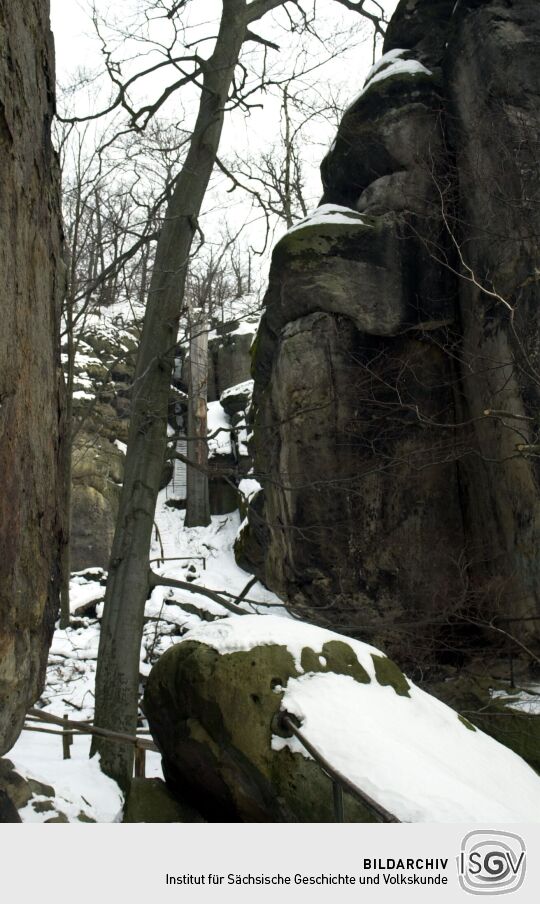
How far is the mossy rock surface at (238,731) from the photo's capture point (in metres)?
3.42

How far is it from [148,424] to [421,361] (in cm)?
408

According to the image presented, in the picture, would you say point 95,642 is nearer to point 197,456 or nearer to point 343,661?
point 197,456

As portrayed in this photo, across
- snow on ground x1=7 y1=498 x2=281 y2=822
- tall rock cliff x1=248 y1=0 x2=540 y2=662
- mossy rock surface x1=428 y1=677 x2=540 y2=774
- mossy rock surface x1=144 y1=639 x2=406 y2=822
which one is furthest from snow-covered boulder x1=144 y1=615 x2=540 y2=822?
tall rock cliff x1=248 y1=0 x2=540 y2=662

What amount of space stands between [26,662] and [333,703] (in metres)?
1.59

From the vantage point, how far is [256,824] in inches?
136

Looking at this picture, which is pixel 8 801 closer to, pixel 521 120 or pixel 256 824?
pixel 256 824

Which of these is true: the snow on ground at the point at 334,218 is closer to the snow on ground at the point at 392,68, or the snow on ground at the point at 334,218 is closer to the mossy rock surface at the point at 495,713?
the snow on ground at the point at 392,68

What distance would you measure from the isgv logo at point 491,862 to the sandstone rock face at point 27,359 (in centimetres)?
165

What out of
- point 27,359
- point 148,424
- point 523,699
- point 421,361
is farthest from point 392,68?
point 27,359

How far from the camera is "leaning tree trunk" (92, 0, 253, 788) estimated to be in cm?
722

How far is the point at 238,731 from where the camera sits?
12.1 ft

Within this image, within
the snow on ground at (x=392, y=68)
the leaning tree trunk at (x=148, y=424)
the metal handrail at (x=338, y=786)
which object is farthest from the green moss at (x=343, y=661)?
the snow on ground at (x=392, y=68)

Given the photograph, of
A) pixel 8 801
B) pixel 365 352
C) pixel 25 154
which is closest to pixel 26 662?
pixel 8 801

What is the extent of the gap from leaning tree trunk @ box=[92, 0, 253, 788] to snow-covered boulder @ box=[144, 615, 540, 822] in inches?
121
